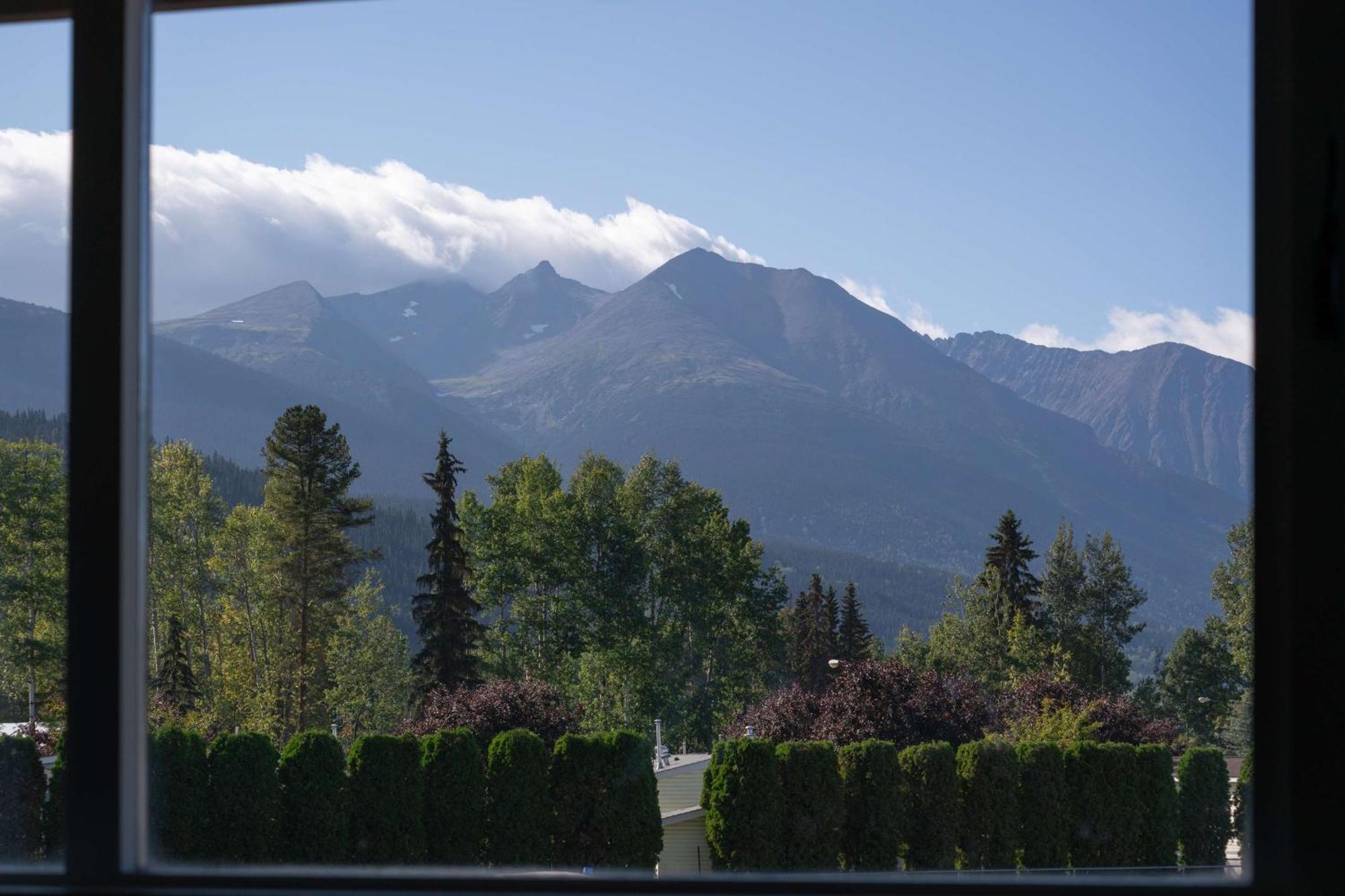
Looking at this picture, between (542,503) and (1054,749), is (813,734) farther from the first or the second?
(542,503)

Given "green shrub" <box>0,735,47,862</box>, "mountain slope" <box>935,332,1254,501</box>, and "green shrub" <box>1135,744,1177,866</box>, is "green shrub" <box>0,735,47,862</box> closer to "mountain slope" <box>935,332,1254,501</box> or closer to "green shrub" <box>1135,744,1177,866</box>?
"green shrub" <box>1135,744,1177,866</box>

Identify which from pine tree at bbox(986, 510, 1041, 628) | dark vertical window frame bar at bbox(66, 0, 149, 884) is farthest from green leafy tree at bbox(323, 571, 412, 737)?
dark vertical window frame bar at bbox(66, 0, 149, 884)

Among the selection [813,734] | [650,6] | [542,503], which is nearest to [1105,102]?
[650,6]

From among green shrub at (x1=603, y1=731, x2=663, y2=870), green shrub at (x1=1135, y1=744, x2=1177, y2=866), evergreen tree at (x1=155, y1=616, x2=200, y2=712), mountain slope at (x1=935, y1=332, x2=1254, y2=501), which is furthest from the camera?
mountain slope at (x1=935, y1=332, x2=1254, y2=501)

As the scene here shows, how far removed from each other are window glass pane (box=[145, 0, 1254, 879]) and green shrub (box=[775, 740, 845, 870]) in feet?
0.13

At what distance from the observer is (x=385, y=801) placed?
11.1 m

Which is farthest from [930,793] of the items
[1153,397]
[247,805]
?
[1153,397]

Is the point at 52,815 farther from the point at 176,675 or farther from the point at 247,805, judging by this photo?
the point at 176,675

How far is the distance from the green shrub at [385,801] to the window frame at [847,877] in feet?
34.7

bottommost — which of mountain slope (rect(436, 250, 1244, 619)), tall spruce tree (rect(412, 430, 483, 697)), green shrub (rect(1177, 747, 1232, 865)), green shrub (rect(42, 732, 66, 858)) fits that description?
green shrub (rect(1177, 747, 1232, 865))

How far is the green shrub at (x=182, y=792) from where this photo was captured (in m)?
10.7

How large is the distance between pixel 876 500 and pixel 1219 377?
1343 cm

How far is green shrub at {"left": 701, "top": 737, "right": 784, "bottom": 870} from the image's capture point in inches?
408

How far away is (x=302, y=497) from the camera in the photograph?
16891mm
